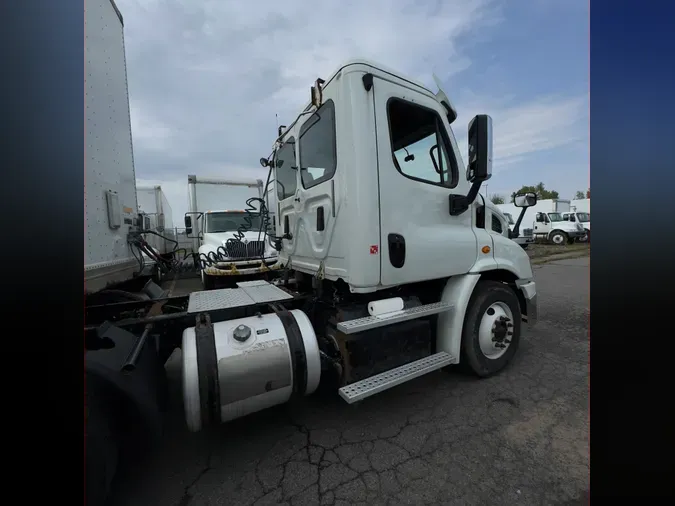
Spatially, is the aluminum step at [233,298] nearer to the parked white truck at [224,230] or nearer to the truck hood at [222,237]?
the parked white truck at [224,230]

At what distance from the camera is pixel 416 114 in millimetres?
2822

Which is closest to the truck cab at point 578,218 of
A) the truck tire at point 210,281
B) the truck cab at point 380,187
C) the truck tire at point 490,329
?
the truck tire at point 490,329

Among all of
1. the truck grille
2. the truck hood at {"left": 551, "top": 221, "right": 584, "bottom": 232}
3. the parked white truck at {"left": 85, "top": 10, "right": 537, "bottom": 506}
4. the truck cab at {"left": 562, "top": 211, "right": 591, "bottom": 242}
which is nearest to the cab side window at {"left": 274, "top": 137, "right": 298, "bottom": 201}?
the parked white truck at {"left": 85, "top": 10, "right": 537, "bottom": 506}

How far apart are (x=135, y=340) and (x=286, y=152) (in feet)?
8.41

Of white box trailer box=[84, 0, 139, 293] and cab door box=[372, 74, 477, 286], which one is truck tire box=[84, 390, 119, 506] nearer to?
white box trailer box=[84, 0, 139, 293]

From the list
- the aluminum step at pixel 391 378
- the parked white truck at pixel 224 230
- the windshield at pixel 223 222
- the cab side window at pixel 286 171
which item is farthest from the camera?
the windshield at pixel 223 222

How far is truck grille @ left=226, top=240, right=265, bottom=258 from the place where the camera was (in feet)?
24.7

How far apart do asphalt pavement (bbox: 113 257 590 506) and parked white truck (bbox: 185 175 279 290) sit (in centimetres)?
392

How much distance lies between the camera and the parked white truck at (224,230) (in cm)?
696

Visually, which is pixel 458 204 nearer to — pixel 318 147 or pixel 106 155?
pixel 318 147

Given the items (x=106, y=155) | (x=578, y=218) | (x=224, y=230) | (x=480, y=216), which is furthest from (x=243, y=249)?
(x=578, y=218)

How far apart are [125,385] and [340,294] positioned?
1.79m

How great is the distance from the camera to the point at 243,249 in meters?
7.69

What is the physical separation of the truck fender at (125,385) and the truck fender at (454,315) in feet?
7.91
